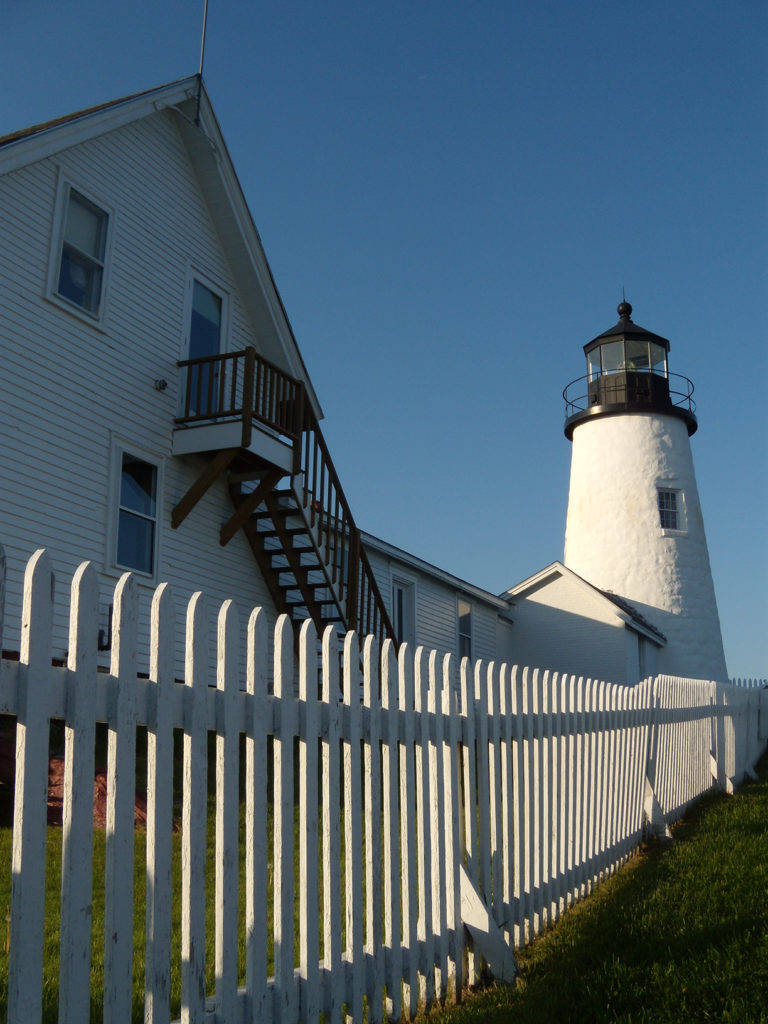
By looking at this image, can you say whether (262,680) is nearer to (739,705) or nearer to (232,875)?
(232,875)

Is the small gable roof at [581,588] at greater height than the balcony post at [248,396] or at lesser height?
lesser

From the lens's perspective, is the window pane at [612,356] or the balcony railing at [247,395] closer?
the balcony railing at [247,395]

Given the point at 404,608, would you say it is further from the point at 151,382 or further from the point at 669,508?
the point at 669,508

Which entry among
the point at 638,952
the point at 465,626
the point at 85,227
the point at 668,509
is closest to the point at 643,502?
the point at 668,509

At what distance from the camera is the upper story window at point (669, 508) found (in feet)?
89.2

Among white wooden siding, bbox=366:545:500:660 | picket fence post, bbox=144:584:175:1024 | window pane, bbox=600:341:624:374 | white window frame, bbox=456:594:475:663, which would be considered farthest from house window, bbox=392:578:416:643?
picket fence post, bbox=144:584:175:1024

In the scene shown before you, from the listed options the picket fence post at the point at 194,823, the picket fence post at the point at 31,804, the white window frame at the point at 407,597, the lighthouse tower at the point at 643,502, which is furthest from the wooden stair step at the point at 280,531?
the lighthouse tower at the point at 643,502

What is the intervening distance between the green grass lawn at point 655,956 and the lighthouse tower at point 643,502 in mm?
19722

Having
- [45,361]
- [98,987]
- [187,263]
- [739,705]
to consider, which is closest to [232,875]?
[98,987]

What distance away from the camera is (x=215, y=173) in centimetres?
1398

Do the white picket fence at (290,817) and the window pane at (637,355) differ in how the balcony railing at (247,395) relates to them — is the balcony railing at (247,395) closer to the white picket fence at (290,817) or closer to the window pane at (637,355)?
the white picket fence at (290,817)

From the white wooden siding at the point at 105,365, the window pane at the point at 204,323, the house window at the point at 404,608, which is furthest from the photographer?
the house window at the point at 404,608

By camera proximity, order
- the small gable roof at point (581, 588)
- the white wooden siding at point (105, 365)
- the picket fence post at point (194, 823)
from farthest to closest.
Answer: the small gable roof at point (581, 588) < the white wooden siding at point (105, 365) < the picket fence post at point (194, 823)

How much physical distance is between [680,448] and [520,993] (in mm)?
25369
